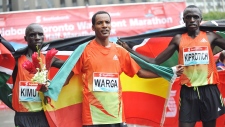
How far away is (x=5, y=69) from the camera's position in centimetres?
563

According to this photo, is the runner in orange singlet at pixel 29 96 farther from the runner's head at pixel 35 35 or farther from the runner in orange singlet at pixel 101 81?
the runner in orange singlet at pixel 101 81

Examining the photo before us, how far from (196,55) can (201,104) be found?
65 cm

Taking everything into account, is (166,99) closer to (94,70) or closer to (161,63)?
(161,63)

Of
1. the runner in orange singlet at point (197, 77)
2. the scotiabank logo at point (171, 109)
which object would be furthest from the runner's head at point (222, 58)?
the runner in orange singlet at point (197, 77)

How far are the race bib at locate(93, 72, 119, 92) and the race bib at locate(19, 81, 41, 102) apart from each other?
0.84 metres

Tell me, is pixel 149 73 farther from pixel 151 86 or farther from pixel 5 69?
pixel 5 69

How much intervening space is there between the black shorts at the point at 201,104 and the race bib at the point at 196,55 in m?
0.34

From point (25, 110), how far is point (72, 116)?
1.91 feet

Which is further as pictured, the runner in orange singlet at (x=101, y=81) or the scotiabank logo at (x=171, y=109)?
the scotiabank logo at (x=171, y=109)

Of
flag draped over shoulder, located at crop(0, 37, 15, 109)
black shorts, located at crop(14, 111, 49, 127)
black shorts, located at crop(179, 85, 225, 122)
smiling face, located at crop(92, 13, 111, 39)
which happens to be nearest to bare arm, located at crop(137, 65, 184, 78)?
black shorts, located at crop(179, 85, 225, 122)

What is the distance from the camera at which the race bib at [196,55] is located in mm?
5547

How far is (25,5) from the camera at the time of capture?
19.8 m

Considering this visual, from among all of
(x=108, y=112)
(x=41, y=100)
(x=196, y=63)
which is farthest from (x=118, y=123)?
(x=196, y=63)

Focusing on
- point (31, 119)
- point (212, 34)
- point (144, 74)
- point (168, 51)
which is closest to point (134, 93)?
point (168, 51)
